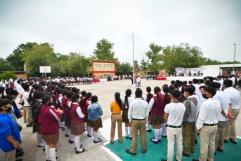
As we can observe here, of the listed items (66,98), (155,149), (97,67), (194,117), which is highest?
(97,67)

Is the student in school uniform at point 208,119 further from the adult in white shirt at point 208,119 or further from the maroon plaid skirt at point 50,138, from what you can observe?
the maroon plaid skirt at point 50,138

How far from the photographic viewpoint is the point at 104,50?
63.9 metres

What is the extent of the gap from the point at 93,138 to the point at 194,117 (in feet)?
11.4

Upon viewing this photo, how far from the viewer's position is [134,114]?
15.9 ft

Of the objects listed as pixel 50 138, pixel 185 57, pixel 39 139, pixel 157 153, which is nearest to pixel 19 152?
pixel 39 139

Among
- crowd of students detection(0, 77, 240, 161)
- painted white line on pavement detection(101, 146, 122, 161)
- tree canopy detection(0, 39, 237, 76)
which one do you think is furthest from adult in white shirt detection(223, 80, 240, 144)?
tree canopy detection(0, 39, 237, 76)

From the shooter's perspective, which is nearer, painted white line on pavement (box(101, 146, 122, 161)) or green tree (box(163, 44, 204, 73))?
painted white line on pavement (box(101, 146, 122, 161))

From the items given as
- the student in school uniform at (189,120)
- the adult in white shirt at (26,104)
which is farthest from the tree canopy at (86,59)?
the student in school uniform at (189,120)

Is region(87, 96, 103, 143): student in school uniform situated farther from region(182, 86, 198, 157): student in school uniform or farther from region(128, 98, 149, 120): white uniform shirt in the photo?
region(182, 86, 198, 157): student in school uniform

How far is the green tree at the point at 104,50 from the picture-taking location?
63375mm

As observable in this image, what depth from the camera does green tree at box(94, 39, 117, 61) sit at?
63375 millimetres

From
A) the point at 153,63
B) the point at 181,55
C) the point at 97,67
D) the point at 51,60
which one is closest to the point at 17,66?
the point at 51,60

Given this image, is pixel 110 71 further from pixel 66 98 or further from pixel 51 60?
pixel 66 98

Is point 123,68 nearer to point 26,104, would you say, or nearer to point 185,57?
point 185,57
